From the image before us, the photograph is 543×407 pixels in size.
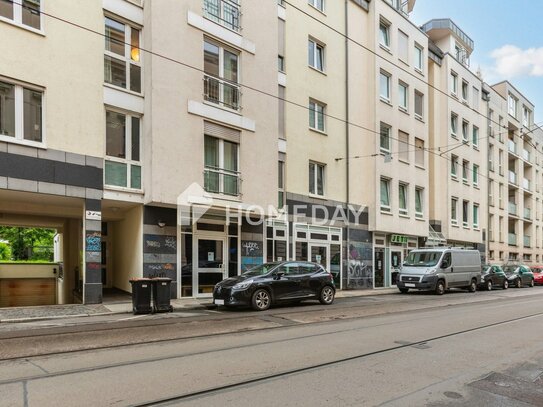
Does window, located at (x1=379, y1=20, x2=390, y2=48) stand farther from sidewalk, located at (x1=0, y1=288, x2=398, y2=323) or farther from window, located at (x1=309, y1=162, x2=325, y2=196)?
sidewalk, located at (x1=0, y1=288, x2=398, y2=323)

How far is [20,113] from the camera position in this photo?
1266cm

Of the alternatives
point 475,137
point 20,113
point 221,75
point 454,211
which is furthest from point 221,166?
point 475,137

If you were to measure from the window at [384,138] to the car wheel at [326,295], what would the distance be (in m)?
11.2

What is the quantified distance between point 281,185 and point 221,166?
3.71 m

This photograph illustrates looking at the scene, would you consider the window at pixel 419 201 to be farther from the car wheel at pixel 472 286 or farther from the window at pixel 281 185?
the window at pixel 281 185

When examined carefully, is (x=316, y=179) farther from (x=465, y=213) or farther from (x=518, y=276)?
(x=518, y=276)

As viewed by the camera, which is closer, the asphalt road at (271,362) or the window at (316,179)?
the asphalt road at (271,362)

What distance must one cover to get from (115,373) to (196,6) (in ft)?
43.3

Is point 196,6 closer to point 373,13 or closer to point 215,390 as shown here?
point 373,13

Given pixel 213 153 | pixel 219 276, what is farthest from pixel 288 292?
pixel 213 153

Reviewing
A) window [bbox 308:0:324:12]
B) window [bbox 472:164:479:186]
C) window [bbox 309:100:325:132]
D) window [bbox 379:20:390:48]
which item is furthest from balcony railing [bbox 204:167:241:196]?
window [bbox 472:164:479:186]

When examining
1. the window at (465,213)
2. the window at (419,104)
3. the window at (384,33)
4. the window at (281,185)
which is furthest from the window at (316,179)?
the window at (465,213)

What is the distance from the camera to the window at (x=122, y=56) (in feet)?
48.0

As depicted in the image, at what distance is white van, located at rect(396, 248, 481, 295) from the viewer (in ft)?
67.6
